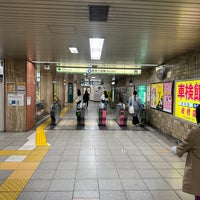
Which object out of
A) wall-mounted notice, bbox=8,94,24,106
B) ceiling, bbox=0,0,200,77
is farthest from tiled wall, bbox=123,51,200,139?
wall-mounted notice, bbox=8,94,24,106

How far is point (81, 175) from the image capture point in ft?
11.9

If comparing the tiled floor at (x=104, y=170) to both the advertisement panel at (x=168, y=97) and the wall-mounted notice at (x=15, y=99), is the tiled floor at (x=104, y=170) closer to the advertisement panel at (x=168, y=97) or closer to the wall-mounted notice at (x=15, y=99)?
the advertisement panel at (x=168, y=97)

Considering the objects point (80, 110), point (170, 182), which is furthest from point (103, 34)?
point (80, 110)

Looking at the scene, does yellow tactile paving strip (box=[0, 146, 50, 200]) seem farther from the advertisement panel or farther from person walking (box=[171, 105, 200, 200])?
the advertisement panel

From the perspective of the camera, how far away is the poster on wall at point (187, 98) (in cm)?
507

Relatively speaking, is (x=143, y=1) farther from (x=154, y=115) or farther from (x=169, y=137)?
(x=154, y=115)

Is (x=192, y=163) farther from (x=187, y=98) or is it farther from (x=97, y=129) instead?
(x=97, y=129)

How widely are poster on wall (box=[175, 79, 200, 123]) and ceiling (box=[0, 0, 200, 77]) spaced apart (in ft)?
3.52

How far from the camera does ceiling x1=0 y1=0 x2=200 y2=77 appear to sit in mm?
2576

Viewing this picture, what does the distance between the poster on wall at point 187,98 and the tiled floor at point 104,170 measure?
103 cm

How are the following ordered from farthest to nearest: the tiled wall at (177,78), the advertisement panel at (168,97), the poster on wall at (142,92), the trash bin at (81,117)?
the poster on wall at (142,92) < the trash bin at (81,117) < the advertisement panel at (168,97) < the tiled wall at (177,78)

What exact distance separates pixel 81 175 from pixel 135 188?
101 centimetres

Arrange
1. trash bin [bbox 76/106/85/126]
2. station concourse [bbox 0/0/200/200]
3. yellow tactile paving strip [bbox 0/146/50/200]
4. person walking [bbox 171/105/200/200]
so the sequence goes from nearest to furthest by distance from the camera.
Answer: person walking [bbox 171/105/200/200]
station concourse [bbox 0/0/200/200]
yellow tactile paving strip [bbox 0/146/50/200]
trash bin [bbox 76/106/85/126]

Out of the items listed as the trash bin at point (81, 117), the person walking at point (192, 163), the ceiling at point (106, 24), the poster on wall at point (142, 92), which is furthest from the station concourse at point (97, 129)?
the poster on wall at point (142, 92)
